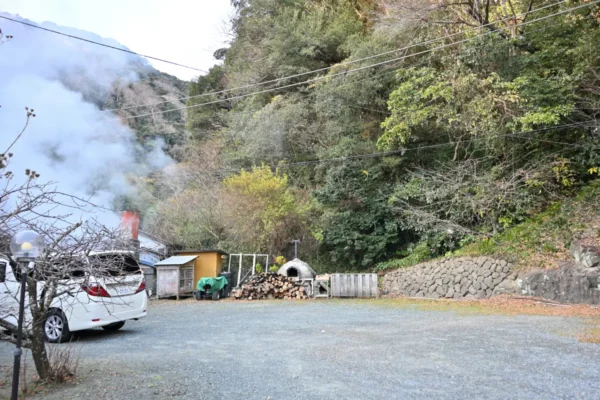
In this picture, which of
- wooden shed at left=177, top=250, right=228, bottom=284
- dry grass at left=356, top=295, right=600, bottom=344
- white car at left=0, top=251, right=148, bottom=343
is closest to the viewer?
white car at left=0, top=251, right=148, bottom=343

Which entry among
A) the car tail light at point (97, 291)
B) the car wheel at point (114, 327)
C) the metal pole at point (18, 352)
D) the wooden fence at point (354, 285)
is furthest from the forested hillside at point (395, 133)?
the metal pole at point (18, 352)

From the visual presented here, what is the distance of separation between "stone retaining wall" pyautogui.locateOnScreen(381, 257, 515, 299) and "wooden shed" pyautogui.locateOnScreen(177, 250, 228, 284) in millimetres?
6484

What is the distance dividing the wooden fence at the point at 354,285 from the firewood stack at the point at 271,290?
1.13 meters

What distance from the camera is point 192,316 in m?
10.7

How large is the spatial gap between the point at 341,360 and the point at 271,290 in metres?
9.83

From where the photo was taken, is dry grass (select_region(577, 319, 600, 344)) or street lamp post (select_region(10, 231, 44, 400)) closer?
street lamp post (select_region(10, 231, 44, 400))

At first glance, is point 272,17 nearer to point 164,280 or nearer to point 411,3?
point 411,3

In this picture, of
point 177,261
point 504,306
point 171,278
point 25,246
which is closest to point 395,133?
point 504,306

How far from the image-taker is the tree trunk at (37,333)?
14.0 ft

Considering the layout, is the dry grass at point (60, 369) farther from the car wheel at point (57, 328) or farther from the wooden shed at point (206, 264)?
the wooden shed at point (206, 264)

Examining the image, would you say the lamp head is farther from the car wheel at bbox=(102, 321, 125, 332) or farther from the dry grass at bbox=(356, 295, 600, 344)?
the dry grass at bbox=(356, 295, 600, 344)

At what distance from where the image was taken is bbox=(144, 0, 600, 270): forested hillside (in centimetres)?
1348

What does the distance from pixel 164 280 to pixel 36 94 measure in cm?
810

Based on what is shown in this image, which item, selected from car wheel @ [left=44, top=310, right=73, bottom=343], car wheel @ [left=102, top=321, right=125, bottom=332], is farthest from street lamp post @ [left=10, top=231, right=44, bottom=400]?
car wheel @ [left=102, top=321, right=125, bottom=332]
